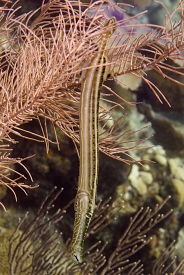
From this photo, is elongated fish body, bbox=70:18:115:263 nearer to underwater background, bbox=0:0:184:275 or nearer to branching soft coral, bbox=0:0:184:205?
branching soft coral, bbox=0:0:184:205

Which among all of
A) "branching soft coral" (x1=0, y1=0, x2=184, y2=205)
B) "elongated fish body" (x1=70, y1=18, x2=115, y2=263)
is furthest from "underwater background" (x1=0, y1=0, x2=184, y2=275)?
"elongated fish body" (x1=70, y1=18, x2=115, y2=263)

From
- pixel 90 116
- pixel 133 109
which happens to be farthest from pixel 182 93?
pixel 90 116

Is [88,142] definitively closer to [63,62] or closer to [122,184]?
[63,62]

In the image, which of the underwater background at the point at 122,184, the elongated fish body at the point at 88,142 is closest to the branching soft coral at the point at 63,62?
the elongated fish body at the point at 88,142

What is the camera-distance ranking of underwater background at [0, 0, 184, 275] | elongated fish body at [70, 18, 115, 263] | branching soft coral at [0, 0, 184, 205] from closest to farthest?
branching soft coral at [0, 0, 184, 205] < elongated fish body at [70, 18, 115, 263] < underwater background at [0, 0, 184, 275]

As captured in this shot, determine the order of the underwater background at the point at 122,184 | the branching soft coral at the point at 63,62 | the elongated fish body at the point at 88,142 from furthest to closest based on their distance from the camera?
the underwater background at the point at 122,184
the elongated fish body at the point at 88,142
the branching soft coral at the point at 63,62

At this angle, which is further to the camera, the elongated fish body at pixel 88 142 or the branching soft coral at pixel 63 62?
the elongated fish body at pixel 88 142

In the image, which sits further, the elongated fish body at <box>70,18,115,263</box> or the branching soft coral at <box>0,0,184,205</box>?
the elongated fish body at <box>70,18,115,263</box>

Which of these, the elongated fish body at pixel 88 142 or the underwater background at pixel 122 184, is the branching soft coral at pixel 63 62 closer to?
the elongated fish body at pixel 88 142

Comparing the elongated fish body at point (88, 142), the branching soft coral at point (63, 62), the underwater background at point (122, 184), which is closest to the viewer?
the branching soft coral at point (63, 62)
